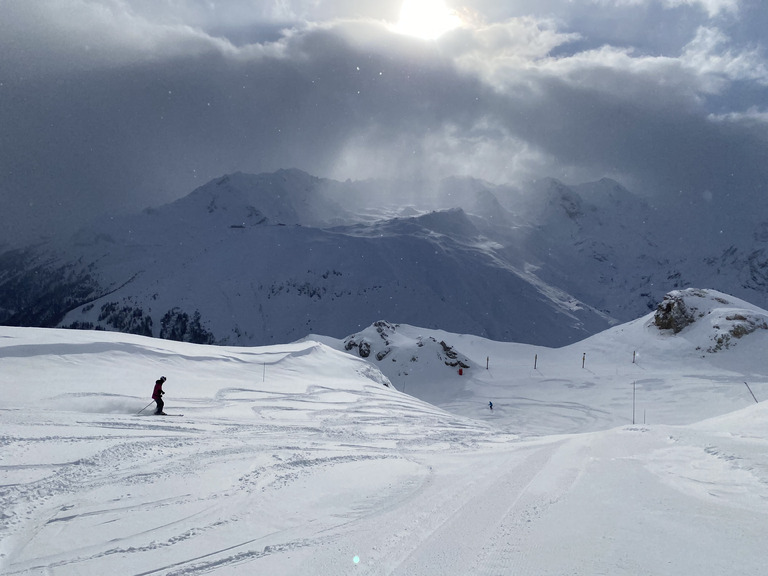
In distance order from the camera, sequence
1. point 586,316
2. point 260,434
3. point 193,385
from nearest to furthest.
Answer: point 260,434 < point 193,385 < point 586,316

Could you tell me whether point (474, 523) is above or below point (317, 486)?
above

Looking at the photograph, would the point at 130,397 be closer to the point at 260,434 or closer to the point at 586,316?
the point at 260,434

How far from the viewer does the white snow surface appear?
4559 mm

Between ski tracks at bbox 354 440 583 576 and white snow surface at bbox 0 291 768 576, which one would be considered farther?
white snow surface at bbox 0 291 768 576

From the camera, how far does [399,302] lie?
146 metres

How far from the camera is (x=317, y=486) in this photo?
281 inches

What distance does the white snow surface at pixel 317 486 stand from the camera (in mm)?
4559

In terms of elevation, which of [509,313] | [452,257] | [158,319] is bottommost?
[158,319]

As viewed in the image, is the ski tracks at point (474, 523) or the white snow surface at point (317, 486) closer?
the ski tracks at point (474, 523)

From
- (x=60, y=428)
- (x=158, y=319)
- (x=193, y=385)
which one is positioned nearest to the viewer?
(x=60, y=428)

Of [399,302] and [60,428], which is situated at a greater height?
[399,302]

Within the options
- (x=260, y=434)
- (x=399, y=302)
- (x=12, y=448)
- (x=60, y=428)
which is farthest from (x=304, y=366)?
(x=399, y=302)

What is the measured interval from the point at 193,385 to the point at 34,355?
15.9 feet

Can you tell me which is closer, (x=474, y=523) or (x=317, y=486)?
(x=474, y=523)
